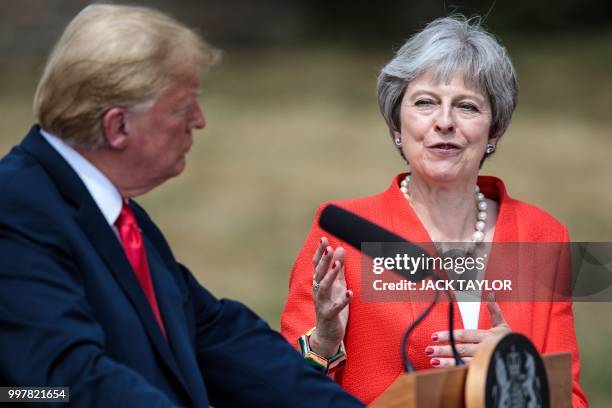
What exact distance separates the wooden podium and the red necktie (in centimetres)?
51

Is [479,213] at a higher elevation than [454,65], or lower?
lower

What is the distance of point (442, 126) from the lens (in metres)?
3.23

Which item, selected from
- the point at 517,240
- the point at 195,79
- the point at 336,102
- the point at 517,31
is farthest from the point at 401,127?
the point at 517,31

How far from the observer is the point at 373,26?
440 inches

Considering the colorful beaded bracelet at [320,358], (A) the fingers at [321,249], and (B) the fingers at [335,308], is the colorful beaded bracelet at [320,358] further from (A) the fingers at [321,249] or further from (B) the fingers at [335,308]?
(A) the fingers at [321,249]

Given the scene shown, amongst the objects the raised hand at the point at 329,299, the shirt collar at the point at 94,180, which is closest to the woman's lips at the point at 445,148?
the raised hand at the point at 329,299

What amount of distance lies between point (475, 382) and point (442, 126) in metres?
1.28

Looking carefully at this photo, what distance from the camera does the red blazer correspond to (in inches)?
121

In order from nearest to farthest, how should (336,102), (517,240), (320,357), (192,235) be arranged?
(320,357) < (517,240) < (192,235) < (336,102)

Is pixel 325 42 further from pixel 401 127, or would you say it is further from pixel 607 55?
pixel 401 127

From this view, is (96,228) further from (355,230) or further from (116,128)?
(355,230)

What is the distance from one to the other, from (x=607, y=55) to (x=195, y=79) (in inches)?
336

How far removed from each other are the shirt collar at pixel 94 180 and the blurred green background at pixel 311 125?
4855 millimetres

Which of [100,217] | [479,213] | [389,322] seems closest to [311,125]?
[479,213]
